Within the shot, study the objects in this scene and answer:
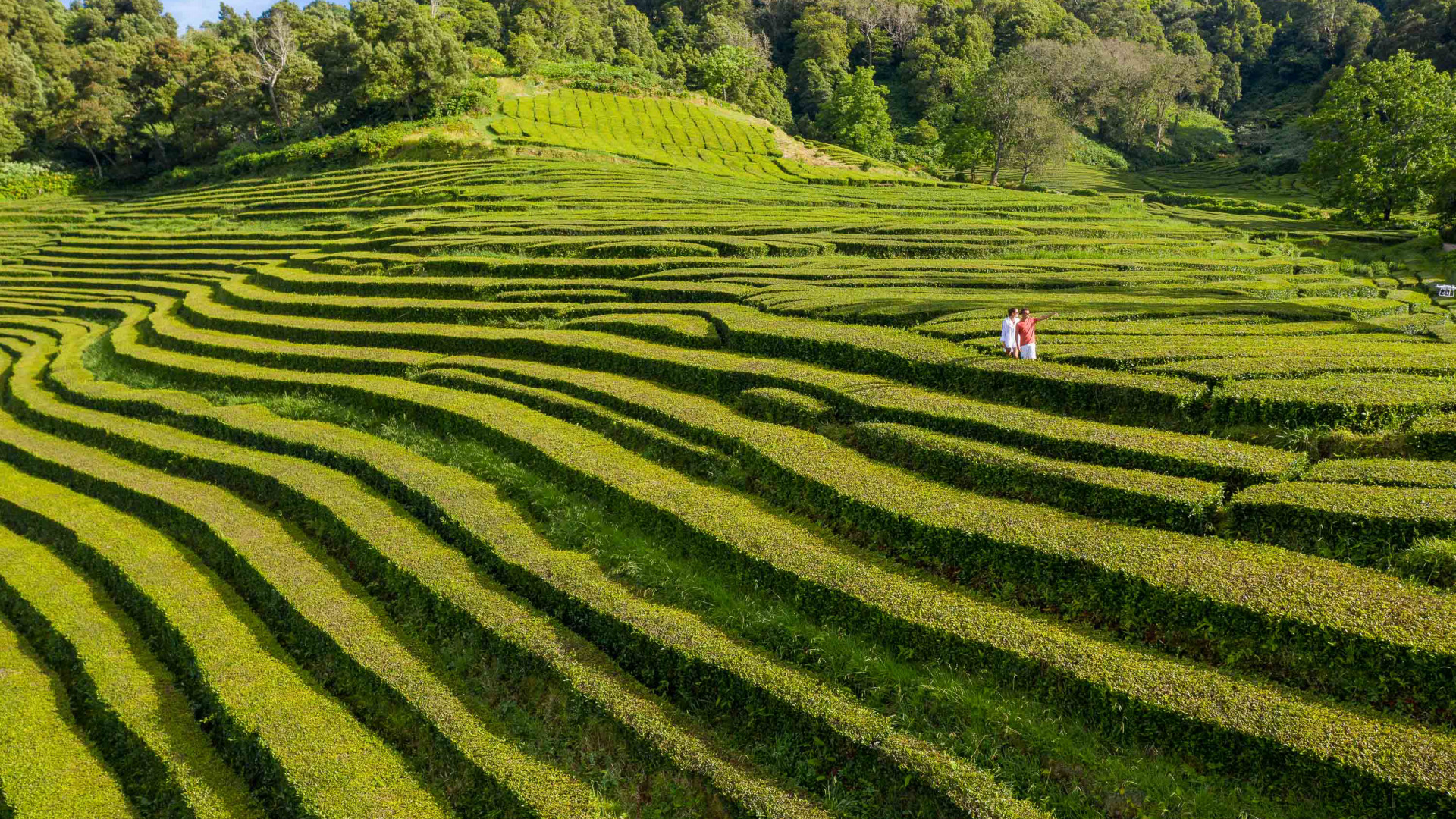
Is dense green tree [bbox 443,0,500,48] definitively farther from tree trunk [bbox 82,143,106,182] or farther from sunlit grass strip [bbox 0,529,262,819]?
sunlit grass strip [bbox 0,529,262,819]

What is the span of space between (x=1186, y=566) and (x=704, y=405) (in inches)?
338

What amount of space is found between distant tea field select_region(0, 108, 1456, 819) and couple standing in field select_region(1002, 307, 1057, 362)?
1.29 ft

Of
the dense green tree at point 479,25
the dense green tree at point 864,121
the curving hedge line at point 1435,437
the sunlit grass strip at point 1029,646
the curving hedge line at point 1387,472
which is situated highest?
the dense green tree at point 479,25

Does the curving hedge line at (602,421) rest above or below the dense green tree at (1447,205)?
below

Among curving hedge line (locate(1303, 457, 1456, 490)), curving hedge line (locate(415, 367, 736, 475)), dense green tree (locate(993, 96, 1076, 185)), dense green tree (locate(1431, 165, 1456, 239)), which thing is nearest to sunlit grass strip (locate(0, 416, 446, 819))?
curving hedge line (locate(415, 367, 736, 475))

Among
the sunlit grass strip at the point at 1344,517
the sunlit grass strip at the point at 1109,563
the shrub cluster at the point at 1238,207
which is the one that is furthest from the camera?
the shrub cluster at the point at 1238,207

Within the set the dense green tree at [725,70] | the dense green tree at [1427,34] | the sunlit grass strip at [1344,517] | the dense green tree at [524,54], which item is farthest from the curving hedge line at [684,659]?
the dense green tree at [1427,34]

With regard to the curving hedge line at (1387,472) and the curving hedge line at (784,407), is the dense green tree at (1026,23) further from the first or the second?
the curving hedge line at (1387,472)

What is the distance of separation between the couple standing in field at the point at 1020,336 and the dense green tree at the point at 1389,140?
32438 mm

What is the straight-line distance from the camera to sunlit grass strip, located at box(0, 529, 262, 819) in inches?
349

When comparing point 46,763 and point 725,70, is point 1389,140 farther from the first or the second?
point 725,70

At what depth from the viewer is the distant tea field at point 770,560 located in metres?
7.23

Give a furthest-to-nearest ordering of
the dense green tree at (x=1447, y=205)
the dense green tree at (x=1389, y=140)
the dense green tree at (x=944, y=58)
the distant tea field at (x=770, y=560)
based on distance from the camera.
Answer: the dense green tree at (x=944, y=58) → the dense green tree at (x=1389, y=140) → the dense green tree at (x=1447, y=205) → the distant tea field at (x=770, y=560)

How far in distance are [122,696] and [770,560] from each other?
899 centimetres
